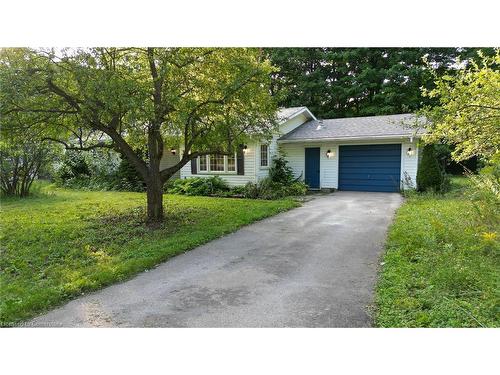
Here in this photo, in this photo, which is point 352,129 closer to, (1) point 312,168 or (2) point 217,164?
(1) point 312,168

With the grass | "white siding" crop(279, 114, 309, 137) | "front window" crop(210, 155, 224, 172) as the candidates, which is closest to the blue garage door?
"white siding" crop(279, 114, 309, 137)

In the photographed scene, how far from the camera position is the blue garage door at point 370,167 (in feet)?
42.1

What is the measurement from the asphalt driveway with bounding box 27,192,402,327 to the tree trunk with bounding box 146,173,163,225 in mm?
1885

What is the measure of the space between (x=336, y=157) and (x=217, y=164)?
487 centimetres

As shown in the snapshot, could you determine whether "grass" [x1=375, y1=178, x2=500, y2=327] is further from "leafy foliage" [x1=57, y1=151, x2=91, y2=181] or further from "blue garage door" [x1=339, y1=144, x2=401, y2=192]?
"leafy foliage" [x1=57, y1=151, x2=91, y2=181]

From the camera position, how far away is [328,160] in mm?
14016

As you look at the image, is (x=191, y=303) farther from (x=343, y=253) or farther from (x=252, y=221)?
(x=252, y=221)

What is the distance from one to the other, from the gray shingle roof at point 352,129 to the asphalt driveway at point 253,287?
6844 mm

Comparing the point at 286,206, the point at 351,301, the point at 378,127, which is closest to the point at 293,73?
the point at 378,127

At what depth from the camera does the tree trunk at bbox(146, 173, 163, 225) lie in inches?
294

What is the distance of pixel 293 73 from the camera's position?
949 inches

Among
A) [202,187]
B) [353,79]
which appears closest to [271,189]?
[202,187]

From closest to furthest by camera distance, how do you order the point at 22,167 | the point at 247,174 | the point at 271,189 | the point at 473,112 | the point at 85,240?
the point at 473,112 → the point at 85,240 → the point at 22,167 → the point at 271,189 → the point at 247,174

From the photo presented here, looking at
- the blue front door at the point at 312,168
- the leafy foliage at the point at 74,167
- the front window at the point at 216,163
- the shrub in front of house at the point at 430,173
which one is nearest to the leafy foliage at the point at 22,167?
the leafy foliage at the point at 74,167
